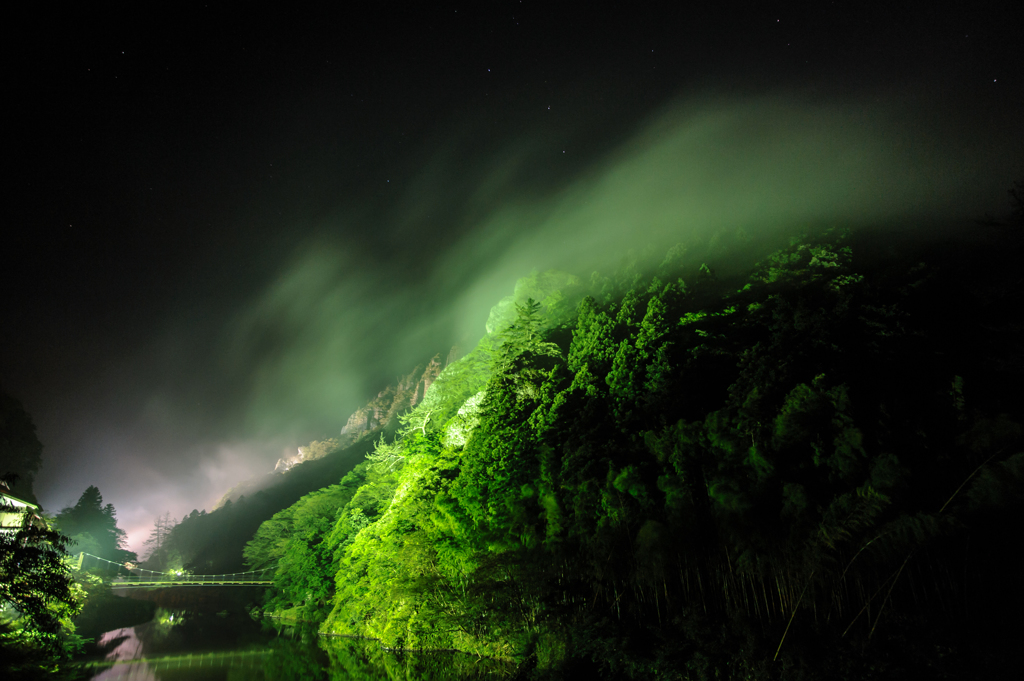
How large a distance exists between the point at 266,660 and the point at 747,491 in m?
24.0

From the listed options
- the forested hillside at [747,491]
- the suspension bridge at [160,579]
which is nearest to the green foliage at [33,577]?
the forested hillside at [747,491]

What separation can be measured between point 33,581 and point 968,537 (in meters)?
24.8

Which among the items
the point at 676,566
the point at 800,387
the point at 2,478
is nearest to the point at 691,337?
the point at 800,387

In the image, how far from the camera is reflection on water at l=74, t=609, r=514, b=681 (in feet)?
61.6

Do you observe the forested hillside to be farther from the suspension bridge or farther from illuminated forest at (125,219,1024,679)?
the suspension bridge

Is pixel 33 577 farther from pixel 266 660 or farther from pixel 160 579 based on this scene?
pixel 160 579

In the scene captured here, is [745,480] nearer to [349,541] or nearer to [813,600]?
[813,600]

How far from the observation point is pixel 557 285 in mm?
50500

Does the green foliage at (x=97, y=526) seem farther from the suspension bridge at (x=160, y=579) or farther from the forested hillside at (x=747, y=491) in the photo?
the forested hillside at (x=747, y=491)

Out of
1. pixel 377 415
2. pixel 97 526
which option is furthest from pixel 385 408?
pixel 97 526

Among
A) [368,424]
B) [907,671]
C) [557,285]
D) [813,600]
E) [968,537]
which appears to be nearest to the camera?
[907,671]

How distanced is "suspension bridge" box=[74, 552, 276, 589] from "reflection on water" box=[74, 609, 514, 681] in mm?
18685

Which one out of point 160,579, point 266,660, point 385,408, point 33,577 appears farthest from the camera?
point 385,408

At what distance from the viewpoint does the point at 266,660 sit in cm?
2328
